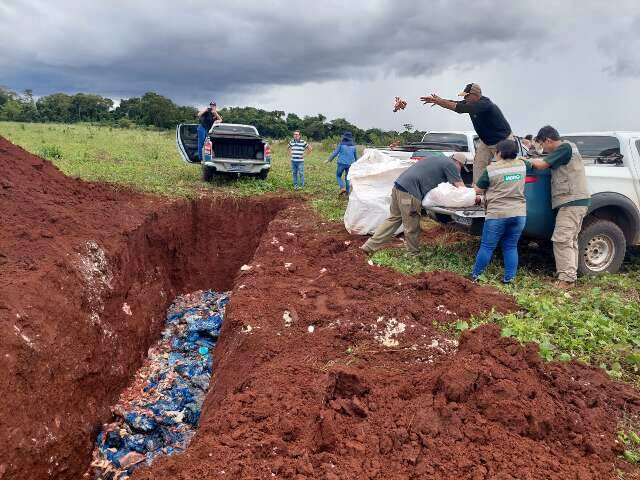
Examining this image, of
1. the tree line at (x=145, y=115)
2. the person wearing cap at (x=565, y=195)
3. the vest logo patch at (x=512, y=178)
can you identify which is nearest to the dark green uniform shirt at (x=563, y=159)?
A: the person wearing cap at (x=565, y=195)

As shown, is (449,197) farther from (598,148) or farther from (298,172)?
(298,172)

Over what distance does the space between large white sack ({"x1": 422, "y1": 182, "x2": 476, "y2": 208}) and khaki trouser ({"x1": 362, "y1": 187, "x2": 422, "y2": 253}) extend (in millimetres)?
202

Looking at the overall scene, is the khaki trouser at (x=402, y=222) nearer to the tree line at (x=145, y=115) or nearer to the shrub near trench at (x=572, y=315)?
the shrub near trench at (x=572, y=315)

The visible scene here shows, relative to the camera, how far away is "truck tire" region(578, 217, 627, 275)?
6234 mm

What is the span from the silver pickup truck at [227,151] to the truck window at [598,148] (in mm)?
7144

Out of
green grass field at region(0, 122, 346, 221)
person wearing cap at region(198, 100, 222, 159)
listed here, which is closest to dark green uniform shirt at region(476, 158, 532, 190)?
green grass field at region(0, 122, 346, 221)

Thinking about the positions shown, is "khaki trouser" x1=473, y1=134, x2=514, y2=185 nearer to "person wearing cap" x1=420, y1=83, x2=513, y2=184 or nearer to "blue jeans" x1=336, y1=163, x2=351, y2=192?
"person wearing cap" x1=420, y1=83, x2=513, y2=184

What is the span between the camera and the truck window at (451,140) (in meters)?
9.77

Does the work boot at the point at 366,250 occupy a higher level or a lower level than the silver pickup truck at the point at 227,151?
lower

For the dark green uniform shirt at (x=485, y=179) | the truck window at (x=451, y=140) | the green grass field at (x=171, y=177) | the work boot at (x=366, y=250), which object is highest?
the truck window at (x=451, y=140)

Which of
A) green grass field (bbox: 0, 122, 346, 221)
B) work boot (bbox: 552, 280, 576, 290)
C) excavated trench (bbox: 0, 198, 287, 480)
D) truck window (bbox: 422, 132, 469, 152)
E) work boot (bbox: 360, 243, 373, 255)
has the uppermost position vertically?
truck window (bbox: 422, 132, 469, 152)

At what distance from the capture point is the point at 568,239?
584 cm

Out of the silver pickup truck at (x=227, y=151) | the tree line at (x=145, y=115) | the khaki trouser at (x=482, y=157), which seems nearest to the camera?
the khaki trouser at (x=482, y=157)

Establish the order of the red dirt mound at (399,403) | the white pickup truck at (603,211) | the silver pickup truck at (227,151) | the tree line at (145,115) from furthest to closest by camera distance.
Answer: the tree line at (145,115)
the silver pickup truck at (227,151)
the white pickup truck at (603,211)
the red dirt mound at (399,403)
